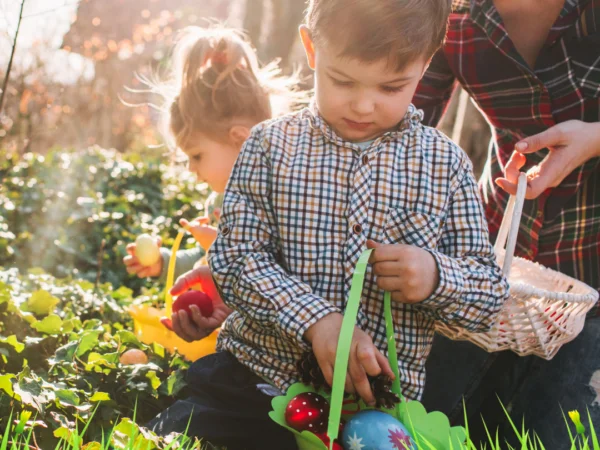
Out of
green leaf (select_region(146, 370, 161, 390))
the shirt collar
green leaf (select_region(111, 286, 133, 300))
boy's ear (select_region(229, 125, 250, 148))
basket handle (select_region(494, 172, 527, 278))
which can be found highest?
the shirt collar

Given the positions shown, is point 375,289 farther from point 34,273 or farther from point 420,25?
point 34,273

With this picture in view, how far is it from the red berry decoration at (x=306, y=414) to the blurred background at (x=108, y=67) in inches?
57.7

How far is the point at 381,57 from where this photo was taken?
5.81 feet

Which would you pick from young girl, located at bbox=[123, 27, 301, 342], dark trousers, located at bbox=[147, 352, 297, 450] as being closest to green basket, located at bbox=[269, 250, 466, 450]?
dark trousers, located at bbox=[147, 352, 297, 450]

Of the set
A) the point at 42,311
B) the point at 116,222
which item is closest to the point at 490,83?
the point at 42,311

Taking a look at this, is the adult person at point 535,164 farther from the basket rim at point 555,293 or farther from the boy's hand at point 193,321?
the boy's hand at point 193,321

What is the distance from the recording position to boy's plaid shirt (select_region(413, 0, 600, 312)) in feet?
8.05

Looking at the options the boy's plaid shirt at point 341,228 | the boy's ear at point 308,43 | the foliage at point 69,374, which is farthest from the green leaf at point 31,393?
the boy's ear at point 308,43

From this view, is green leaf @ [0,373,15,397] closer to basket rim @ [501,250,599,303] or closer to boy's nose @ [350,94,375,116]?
boy's nose @ [350,94,375,116]

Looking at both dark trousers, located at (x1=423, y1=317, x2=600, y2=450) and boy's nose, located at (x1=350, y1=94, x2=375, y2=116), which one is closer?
boy's nose, located at (x1=350, y1=94, x2=375, y2=116)

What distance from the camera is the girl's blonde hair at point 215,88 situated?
292cm

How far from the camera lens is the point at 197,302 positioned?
2547 mm

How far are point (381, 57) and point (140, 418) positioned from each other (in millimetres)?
1332

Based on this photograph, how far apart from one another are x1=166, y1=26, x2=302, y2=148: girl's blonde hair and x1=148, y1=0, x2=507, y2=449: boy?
89cm
